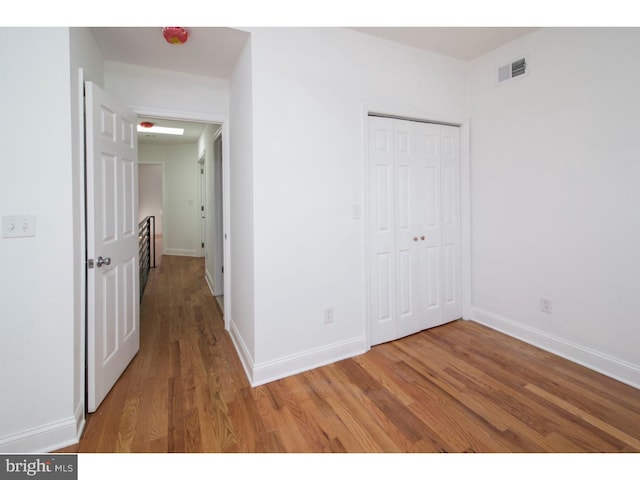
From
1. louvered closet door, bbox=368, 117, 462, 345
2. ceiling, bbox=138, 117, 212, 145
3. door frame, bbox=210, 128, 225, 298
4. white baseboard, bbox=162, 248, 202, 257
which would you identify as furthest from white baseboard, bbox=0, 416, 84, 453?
white baseboard, bbox=162, 248, 202, 257

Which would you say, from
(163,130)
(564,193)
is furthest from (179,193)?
(564,193)

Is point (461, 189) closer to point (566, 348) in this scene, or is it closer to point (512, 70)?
point (512, 70)

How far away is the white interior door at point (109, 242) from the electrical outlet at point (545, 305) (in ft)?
11.1

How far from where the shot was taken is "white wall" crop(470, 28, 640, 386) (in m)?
2.14

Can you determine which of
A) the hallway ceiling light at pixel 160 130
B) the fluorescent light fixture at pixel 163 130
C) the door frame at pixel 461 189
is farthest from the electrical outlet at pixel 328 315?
the fluorescent light fixture at pixel 163 130

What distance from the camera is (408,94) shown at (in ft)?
9.08

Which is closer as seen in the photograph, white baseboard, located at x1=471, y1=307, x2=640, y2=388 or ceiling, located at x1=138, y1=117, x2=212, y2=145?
white baseboard, located at x1=471, y1=307, x2=640, y2=388

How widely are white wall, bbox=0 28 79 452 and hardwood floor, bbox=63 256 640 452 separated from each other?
30 cm

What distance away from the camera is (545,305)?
8.69 feet

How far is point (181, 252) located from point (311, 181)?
6169mm

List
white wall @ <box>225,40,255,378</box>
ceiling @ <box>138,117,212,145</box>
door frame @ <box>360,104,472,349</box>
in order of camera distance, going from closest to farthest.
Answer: white wall @ <box>225,40,255,378</box>, door frame @ <box>360,104,472,349</box>, ceiling @ <box>138,117,212,145</box>

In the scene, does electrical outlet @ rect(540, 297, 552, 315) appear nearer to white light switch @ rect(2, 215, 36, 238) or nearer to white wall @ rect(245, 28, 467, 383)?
white wall @ rect(245, 28, 467, 383)

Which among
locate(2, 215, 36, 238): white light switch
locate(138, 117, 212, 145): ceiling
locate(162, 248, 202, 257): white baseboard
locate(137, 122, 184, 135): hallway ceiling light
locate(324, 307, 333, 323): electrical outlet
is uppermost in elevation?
locate(138, 117, 212, 145): ceiling
